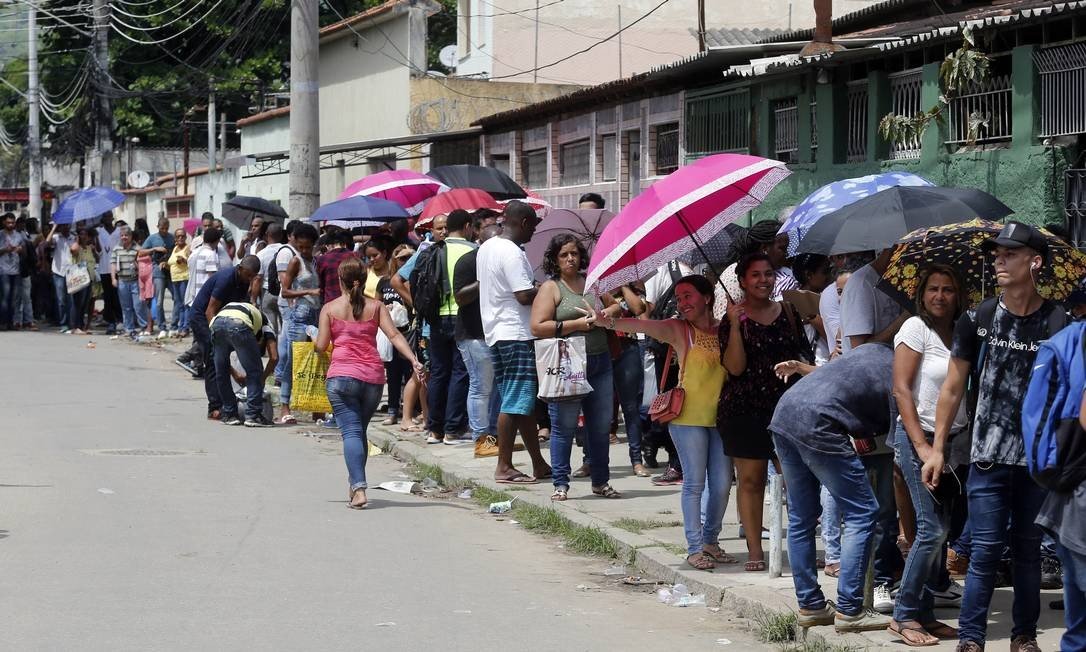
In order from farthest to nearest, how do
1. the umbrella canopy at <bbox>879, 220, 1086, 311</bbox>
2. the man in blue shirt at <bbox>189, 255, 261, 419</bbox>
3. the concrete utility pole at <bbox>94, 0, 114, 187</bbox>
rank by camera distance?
the concrete utility pole at <bbox>94, 0, 114, 187</bbox>, the man in blue shirt at <bbox>189, 255, 261, 419</bbox>, the umbrella canopy at <bbox>879, 220, 1086, 311</bbox>

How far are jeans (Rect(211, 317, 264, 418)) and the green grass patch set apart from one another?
640cm

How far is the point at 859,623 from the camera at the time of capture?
6.71m

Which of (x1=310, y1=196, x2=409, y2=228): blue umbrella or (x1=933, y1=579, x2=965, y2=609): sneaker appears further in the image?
(x1=310, y1=196, x2=409, y2=228): blue umbrella

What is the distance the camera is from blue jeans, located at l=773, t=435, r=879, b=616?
6.63 m

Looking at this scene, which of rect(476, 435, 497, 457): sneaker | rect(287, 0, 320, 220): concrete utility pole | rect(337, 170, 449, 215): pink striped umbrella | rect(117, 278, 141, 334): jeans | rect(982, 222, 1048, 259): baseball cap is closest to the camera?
rect(982, 222, 1048, 259): baseball cap

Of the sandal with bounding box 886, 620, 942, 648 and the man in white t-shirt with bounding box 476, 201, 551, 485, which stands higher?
the man in white t-shirt with bounding box 476, 201, 551, 485

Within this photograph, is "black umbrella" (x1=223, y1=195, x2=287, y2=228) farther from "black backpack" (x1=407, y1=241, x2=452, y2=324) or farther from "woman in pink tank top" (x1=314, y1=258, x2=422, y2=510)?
"woman in pink tank top" (x1=314, y1=258, x2=422, y2=510)

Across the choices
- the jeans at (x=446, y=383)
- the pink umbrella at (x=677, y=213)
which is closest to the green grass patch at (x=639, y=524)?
the pink umbrella at (x=677, y=213)

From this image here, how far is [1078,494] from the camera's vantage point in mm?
5238

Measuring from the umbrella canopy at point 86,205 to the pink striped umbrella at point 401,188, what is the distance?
29.6 feet

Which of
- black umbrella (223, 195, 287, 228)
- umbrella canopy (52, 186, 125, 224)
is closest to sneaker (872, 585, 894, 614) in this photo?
black umbrella (223, 195, 287, 228)

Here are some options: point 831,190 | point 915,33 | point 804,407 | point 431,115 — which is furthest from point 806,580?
point 431,115

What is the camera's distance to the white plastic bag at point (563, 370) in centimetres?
1032

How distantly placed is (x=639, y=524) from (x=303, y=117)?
37.2 ft
